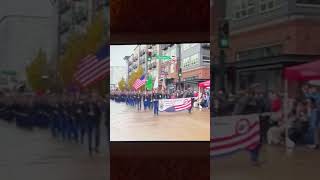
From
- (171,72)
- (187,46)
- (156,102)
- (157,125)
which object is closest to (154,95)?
(156,102)

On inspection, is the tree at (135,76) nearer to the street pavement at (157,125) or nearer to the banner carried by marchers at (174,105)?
the street pavement at (157,125)

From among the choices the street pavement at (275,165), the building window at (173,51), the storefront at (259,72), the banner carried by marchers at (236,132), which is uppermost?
the building window at (173,51)

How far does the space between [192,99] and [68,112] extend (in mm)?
4575

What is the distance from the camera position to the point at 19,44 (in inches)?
226

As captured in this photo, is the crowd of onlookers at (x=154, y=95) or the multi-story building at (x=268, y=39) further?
the crowd of onlookers at (x=154, y=95)

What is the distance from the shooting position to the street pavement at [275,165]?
5.62 m

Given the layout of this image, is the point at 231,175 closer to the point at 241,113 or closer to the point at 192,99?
the point at 241,113

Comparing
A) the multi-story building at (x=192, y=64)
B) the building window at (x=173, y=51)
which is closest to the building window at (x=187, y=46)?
the multi-story building at (x=192, y=64)

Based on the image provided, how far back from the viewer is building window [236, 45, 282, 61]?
565 cm

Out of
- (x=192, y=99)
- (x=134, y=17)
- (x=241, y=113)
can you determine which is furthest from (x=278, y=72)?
(x=192, y=99)

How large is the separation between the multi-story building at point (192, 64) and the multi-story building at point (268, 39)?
1.81m

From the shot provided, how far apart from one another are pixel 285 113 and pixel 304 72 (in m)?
0.50

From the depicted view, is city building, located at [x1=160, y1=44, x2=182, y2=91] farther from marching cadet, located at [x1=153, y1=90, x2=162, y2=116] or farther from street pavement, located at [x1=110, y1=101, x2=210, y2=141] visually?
street pavement, located at [x1=110, y1=101, x2=210, y2=141]

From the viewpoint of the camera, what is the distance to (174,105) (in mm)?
11930
